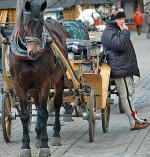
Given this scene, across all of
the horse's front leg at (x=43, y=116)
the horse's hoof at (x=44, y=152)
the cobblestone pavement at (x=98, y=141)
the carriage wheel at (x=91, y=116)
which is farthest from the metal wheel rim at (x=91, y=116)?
the horse's hoof at (x=44, y=152)

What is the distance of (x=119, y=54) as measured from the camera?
1030cm

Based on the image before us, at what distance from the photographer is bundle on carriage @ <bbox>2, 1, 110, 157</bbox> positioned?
8.16 meters

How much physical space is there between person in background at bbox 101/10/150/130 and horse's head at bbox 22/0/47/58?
2.29 meters

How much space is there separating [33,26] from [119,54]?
2566 mm

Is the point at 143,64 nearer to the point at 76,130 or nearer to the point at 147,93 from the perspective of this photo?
the point at 147,93

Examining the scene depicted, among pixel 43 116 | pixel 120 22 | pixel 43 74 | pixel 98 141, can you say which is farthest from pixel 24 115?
pixel 120 22

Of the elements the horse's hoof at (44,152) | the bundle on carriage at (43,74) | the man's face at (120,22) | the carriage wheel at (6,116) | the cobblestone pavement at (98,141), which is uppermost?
the man's face at (120,22)

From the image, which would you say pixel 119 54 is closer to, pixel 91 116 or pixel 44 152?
pixel 91 116

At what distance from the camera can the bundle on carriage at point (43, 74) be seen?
8.16 meters

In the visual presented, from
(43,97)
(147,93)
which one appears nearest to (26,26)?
(43,97)

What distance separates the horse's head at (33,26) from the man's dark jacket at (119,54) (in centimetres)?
229

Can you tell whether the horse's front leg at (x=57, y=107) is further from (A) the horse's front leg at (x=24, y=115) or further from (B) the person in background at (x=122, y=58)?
(B) the person in background at (x=122, y=58)

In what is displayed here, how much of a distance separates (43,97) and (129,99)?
242 centimetres

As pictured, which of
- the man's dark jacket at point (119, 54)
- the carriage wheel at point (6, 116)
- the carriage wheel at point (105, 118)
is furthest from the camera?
the man's dark jacket at point (119, 54)
